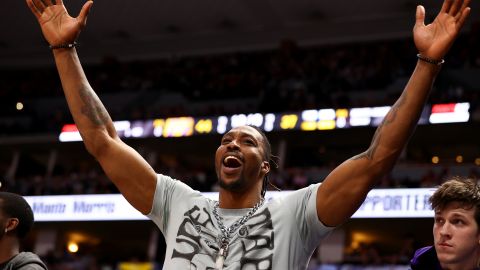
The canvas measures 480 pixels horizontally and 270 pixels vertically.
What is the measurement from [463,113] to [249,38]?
28.7ft

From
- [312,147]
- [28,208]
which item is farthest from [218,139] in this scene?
[28,208]

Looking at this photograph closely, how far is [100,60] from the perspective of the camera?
78.3ft

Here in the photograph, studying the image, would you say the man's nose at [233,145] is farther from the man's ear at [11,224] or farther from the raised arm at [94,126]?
the man's ear at [11,224]

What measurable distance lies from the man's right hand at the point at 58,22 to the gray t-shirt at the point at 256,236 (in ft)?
Result: 2.89

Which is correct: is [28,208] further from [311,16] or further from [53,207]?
[311,16]

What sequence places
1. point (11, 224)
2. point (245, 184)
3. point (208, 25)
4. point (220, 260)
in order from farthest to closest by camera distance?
point (208, 25) < point (11, 224) < point (245, 184) < point (220, 260)

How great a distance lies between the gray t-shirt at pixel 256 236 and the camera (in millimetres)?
2679

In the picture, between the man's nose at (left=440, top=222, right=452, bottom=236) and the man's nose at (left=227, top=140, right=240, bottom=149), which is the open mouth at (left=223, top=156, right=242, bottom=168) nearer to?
the man's nose at (left=227, top=140, right=240, bottom=149)

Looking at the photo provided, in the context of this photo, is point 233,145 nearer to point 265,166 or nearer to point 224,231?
point 265,166

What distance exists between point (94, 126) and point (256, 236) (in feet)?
2.77

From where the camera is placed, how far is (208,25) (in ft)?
70.7

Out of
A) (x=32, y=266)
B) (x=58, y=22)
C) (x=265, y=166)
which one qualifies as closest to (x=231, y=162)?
(x=265, y=166)

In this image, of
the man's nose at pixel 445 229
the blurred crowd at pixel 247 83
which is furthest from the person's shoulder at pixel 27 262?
the blurred crowd at pixel 247 83

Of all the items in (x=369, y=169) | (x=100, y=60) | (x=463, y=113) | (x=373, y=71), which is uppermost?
(x=100, y=60)
